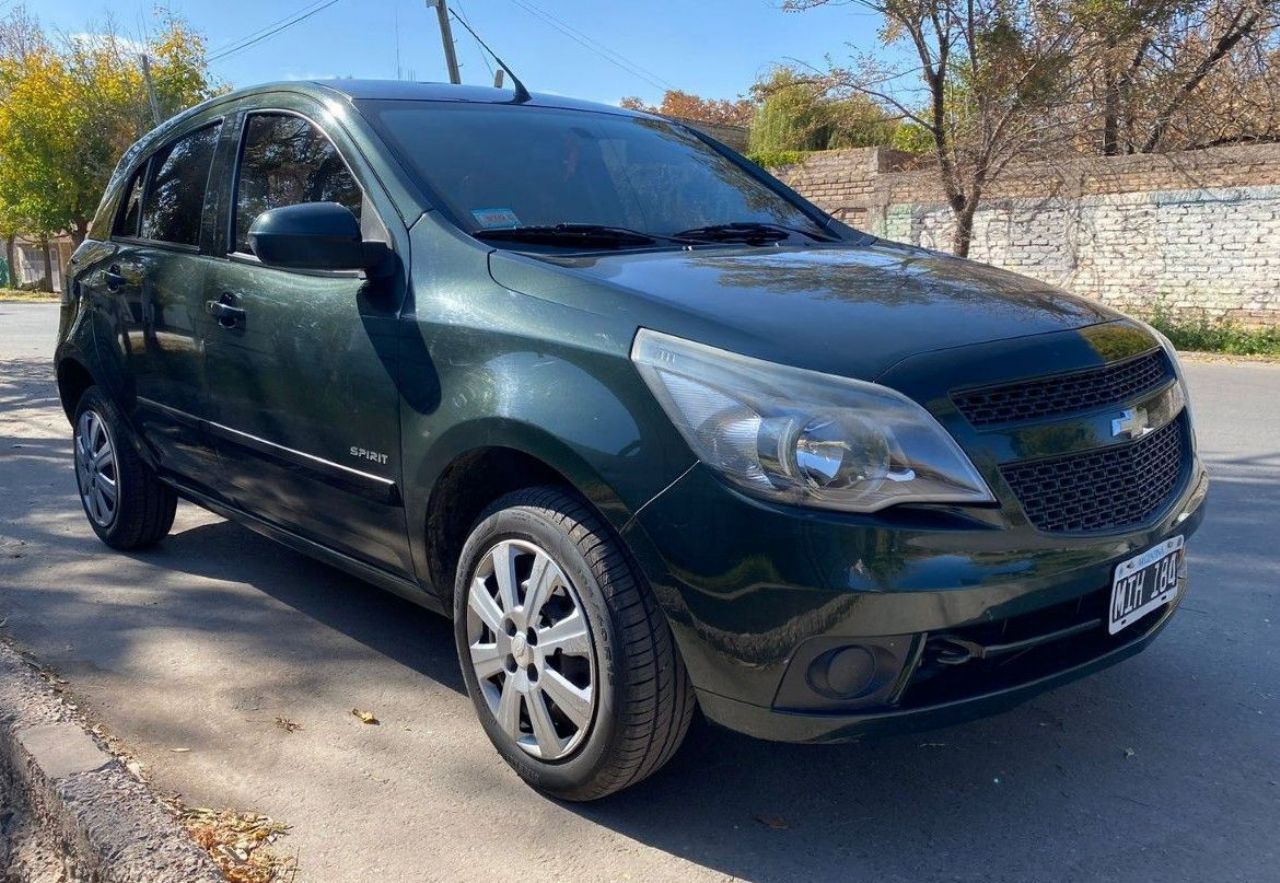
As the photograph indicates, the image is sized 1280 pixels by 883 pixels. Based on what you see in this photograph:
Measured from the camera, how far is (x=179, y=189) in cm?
→ 428

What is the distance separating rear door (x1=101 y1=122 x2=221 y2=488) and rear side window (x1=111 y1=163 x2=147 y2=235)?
1 cm

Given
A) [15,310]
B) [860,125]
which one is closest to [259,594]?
[860,125]

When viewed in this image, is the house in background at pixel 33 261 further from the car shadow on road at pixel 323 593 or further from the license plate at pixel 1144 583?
the license plate at pixel 1144 583

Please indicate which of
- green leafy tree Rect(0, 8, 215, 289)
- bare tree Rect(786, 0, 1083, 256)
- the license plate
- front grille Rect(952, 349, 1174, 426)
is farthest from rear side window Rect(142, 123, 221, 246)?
green leafy tree Rect(0, 8, 215, 289)

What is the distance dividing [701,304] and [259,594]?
99.4 inches

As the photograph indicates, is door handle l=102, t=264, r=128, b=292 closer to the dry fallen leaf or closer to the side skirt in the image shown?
the side skirt

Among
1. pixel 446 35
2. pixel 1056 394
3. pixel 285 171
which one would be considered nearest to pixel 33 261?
pixel 446 35

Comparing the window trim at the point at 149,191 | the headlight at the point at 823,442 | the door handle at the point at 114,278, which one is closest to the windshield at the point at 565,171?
the window trim at the point at 149,191

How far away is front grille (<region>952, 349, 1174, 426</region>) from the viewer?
2.34 meters

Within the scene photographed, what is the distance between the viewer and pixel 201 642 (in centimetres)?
380

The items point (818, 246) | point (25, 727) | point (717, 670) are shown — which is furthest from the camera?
point (818, 246)

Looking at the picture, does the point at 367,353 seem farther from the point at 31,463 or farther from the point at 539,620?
the point at 31,463

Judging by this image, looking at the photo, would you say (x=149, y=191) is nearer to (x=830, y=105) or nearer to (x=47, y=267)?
(x=830, y=105)

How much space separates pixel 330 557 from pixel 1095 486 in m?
2.18
